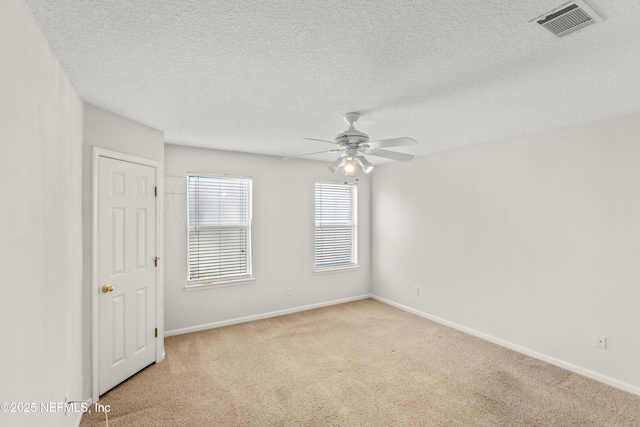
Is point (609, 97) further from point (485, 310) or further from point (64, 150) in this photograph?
point (64, 150)

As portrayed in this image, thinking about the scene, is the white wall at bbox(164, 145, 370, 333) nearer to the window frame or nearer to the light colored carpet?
the window frame

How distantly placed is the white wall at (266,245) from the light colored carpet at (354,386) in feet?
1.57

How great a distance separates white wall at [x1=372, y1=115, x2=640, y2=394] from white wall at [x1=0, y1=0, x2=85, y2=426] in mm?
4233

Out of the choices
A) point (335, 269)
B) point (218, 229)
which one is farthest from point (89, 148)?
point (335, 269)

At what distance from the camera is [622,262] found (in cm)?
→ 290

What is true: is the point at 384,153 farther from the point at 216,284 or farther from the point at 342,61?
the point at 216,284

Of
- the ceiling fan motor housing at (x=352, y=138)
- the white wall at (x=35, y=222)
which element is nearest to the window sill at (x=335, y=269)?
the ceiling fan motor housing at (x=352, y=138)

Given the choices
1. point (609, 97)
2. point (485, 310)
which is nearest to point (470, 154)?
point (609, 97)

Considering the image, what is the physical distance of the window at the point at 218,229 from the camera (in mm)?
4289

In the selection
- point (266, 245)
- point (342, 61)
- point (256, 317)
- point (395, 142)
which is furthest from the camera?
point (266, 245)

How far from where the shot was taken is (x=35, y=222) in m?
1.54

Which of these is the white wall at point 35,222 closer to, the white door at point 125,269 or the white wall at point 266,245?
the white door at point 125,269

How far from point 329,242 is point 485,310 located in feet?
8.33

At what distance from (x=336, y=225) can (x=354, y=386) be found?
117 inches
